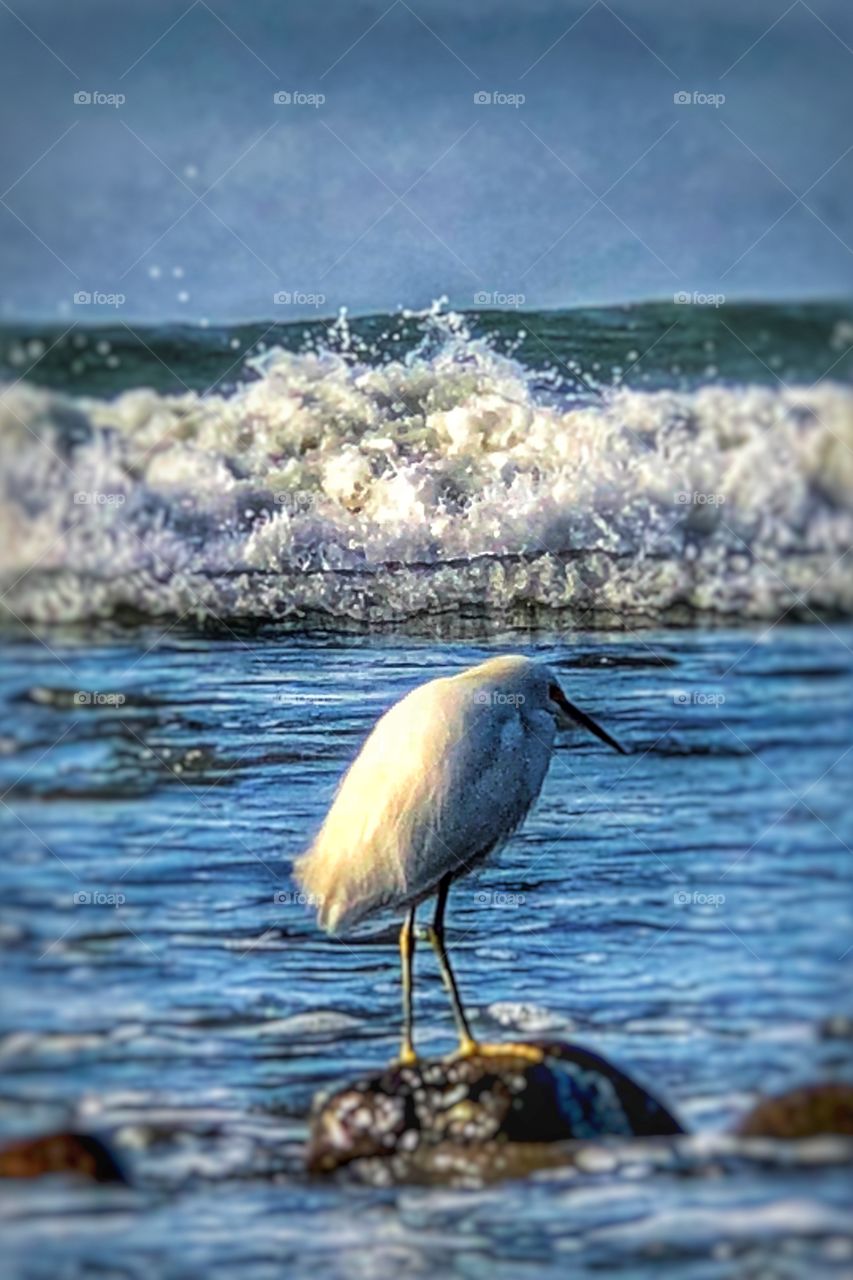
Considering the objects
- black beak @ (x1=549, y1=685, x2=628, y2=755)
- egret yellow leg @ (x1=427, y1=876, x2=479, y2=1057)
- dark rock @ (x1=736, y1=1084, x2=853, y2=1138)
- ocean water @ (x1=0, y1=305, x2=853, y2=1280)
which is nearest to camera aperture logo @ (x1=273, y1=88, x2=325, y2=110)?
ocean water @ (x1=0, y1=305, x2=853, y2=1280)

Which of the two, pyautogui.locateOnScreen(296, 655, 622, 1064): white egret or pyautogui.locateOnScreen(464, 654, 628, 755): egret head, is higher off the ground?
pyautogui.locateOnScreen(464, 654, 628, 755): egret head

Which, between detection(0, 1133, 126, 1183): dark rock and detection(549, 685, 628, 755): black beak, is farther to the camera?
detection(549, 685, 628, 755): black beak

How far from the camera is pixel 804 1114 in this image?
260 inches

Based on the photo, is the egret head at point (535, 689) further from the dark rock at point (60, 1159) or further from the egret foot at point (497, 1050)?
the dark rock at point (60, 1159)

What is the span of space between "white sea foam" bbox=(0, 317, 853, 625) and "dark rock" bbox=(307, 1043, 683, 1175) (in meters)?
1.41

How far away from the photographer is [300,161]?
6977mm

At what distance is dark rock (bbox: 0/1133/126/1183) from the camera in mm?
6664

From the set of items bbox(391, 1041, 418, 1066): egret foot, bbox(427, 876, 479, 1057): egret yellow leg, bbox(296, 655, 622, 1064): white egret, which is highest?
bbox(296, 655, 622, 1064): white egret

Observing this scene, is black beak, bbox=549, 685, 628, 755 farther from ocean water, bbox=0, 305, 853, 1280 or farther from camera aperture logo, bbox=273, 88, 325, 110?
camera aperture logo, bbox=273, 88, 325, 110

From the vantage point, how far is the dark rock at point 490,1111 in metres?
6.56

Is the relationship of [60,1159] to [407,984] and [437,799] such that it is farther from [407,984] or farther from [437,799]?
[437,799]

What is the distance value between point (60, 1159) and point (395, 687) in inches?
69.5

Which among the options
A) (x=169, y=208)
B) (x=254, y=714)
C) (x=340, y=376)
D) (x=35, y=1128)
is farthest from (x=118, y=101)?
(x=35, y=1128)

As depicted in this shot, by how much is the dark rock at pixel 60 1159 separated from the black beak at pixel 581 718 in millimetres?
1933
